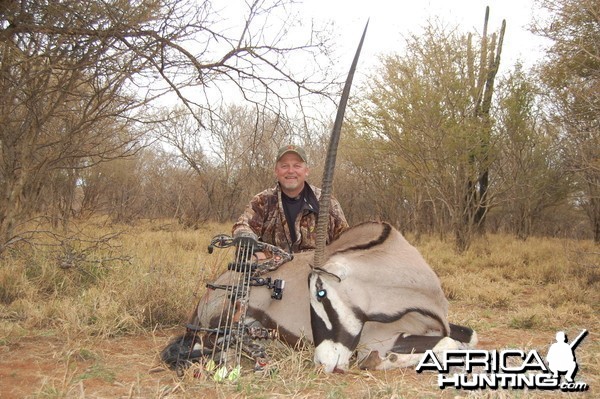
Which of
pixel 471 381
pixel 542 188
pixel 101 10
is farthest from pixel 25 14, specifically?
pixel 542 188

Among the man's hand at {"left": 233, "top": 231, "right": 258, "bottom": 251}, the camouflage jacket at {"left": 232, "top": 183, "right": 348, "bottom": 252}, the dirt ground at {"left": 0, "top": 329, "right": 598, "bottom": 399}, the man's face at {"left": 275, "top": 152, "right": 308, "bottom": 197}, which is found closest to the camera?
the dirt ground at {"left": 0, "top": 329, "right": 598, "bottom": 399}

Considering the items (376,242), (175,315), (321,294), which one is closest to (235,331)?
(321,294)

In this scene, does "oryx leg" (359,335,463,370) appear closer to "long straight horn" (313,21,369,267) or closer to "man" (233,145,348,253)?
"long straight horn" (313,21,369,267)

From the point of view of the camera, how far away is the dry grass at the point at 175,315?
8.20ft

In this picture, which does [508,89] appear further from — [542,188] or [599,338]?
[599,338]

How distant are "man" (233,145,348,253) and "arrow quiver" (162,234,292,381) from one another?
0.67 metres

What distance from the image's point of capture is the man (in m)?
4.02

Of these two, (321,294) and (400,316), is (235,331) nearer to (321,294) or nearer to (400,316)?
(321,294)

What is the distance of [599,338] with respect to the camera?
146 inches

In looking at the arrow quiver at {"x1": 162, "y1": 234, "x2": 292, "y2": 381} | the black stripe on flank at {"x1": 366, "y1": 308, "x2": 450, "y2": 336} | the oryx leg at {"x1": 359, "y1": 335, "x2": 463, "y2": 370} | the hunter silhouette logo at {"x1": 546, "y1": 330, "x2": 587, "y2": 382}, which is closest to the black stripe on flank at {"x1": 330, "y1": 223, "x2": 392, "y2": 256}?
the arrow quiver at {"x1": 162, "y1": 234, "x2": 292, "y2": 381}

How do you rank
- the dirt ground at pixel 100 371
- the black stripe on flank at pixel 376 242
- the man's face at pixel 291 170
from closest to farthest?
the dirt ground at pixel 100 371 → the black stripe on flank at pixel 376 242 → the man's face at pixel 291 170

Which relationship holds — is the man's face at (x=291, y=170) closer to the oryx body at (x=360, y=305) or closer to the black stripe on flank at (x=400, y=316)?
the oryx body at (x=360, y=305)

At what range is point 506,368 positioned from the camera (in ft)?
8.69

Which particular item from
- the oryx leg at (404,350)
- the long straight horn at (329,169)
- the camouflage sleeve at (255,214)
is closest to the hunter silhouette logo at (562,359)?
the oryx leg at (404,350)
